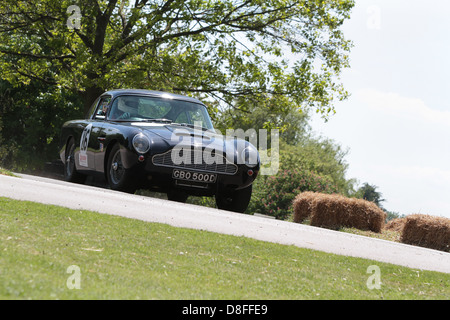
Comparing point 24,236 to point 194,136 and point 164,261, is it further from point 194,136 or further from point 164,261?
point 194,136

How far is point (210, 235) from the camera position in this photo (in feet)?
25.6

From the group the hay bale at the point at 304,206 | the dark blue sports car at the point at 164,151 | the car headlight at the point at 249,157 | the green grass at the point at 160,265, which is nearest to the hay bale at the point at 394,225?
the hay bale at the point at 304,206

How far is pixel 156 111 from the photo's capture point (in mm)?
11695

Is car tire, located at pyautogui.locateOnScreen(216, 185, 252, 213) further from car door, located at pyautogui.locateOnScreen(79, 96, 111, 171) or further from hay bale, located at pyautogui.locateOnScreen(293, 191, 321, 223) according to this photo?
hay bale, located at pyautogui.locateOnScreen(293, 191, 321, 223)

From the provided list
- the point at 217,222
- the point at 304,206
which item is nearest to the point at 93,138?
the point at 217,222

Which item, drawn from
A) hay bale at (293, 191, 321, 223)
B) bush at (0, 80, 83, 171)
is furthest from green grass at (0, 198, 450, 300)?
bush at (0, 80, 83, 171)

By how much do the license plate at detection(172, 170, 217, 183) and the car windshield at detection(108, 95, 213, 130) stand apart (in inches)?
64.0

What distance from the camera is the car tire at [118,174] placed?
10376 millimetres

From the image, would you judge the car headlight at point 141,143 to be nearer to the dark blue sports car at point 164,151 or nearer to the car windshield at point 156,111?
the dark blue sports car at point 164,151

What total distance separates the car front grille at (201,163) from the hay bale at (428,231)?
6.53 metres

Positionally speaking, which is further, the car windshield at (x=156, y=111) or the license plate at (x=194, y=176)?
the car windshield at (x=156, y=111)

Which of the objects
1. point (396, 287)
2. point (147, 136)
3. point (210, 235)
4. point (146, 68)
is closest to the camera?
point (396, 287)
